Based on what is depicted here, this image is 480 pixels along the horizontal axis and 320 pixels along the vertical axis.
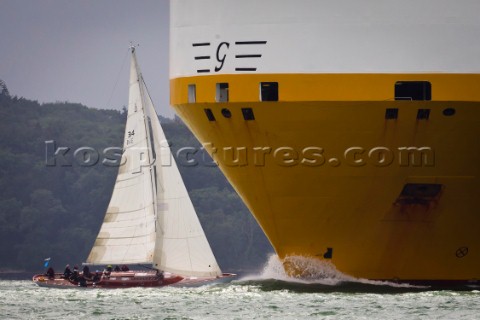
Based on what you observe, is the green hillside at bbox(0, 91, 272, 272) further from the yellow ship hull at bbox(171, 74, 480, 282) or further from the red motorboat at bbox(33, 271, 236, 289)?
the yellow ship hull at bbox(171, 74, 480, 282)

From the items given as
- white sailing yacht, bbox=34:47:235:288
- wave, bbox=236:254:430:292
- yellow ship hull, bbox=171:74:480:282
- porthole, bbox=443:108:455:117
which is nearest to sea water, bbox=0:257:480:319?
wave, bbox=236:254:430:292

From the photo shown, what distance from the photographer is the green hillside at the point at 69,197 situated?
13462cm

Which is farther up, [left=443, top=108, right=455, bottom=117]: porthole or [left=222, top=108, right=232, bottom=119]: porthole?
[left=222, top=108, right=232, bottom=119]: porthole

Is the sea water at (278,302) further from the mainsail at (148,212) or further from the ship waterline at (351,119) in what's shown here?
the mainsail at (148,212)

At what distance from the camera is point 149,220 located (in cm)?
7069

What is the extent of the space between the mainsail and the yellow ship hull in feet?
61.5

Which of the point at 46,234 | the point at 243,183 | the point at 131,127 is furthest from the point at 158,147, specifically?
the point at 46,234

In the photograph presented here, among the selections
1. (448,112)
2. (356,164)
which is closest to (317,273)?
(356,164)

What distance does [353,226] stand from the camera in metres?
48.8

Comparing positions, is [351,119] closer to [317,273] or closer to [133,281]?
[317,273]

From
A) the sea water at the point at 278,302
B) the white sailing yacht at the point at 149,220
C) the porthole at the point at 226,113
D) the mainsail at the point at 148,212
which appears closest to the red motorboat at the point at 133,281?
the white sailing yacht at the point at 149,220

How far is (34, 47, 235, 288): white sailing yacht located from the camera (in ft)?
226

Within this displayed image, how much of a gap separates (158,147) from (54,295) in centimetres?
1437

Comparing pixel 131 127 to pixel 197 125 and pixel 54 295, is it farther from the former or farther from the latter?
pixel 197 125
